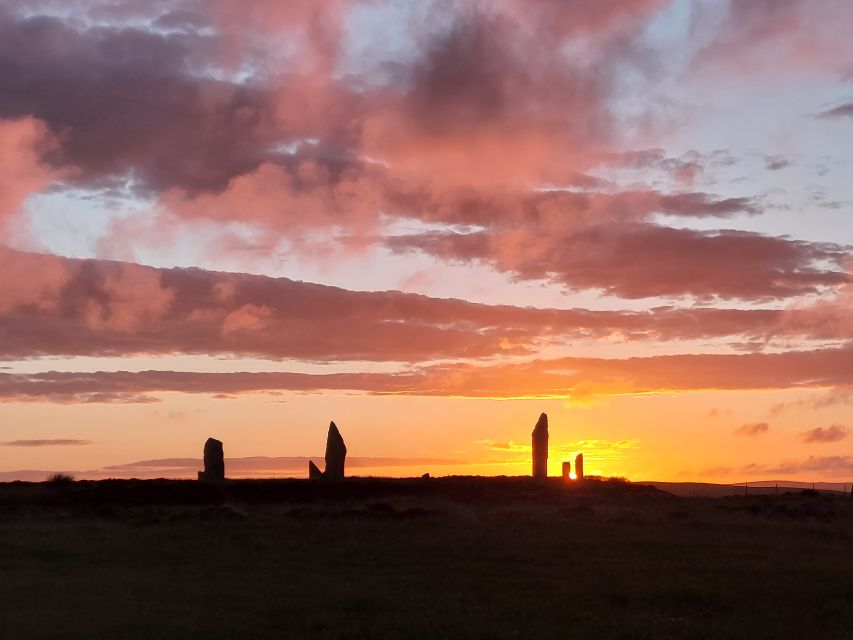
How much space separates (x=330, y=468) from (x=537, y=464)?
36.6ft

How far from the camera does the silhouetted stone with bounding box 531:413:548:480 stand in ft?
176

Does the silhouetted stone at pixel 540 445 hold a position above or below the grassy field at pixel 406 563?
above

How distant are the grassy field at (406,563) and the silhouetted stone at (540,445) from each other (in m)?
9.04

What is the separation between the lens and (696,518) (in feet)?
123

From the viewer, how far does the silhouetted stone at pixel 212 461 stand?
4500 centimetres

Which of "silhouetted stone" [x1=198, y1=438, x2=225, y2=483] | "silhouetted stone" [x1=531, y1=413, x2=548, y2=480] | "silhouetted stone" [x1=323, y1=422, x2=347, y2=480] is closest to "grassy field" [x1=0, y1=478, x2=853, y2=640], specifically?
"silhouetted stone" [x1=198, y1=438, x2=225, y2=483]

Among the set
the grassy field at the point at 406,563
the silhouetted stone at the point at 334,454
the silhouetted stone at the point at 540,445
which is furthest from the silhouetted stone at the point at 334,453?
the silhouetted stone at the point at 540,445

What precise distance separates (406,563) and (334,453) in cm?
2393

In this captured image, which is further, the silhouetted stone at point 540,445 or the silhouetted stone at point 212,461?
the silhouetted stone at point 540,445

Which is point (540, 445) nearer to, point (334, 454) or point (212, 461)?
point (334, 454)

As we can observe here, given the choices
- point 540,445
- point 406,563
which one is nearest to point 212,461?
point 540,445

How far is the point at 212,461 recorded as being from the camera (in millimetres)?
45031

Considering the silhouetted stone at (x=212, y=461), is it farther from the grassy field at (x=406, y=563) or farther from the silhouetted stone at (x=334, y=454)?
the silhouetted stone at (x=334, y=454)

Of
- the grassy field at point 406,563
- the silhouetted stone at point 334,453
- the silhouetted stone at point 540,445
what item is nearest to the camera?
the grassy field at point 406,563
